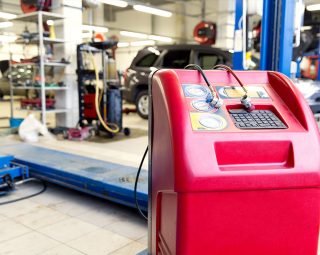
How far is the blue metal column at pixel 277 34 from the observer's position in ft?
6.74

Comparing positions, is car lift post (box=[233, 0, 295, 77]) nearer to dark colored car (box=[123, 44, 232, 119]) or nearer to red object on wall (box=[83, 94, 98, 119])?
red object on wall (box=[83, 94, 98, 119])

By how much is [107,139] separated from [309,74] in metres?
7.82

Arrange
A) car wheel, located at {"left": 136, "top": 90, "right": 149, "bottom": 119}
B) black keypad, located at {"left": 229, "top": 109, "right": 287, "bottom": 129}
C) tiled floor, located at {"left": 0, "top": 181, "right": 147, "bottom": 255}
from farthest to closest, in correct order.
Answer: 1. car wheel, located at {"left": 136, "top": 90, "right": 149, "bottom": 119}
2. tiled floor, located at {"left": 0, "top": 181, "right": 147, "bottom": 255}
3. black keypad, located at {"left": 229, "top": 109, "right": 287, "bottom": 129}

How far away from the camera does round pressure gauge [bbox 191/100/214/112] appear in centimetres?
124

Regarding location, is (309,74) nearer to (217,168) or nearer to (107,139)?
(107,139)

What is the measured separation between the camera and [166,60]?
266 inches

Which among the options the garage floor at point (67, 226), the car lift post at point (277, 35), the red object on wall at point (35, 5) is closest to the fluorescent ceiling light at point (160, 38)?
the red object on wall at point (35, 5)

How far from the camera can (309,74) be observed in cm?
1063

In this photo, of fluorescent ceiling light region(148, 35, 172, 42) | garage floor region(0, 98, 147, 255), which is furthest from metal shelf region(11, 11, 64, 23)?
fluorescent ceiling light region(148, 35, 172, 42)

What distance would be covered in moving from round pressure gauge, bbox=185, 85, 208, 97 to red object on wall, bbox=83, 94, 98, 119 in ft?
13.2

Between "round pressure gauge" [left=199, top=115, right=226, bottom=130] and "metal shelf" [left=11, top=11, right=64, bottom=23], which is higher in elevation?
"metal shelf" [left=11, top=11, right=64, bottom=23]

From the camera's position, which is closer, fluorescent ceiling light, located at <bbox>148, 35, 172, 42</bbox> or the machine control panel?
the machine control panel

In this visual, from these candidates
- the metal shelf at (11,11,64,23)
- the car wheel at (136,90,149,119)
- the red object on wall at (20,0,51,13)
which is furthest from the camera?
the car wheel at (136,90,149,119)

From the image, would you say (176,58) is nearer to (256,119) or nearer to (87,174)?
(87,174)
